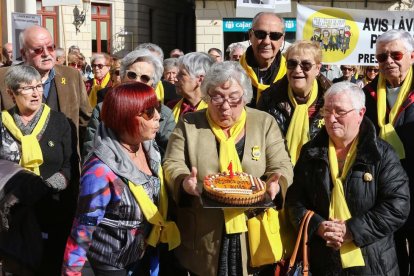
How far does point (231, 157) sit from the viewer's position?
11.6ft

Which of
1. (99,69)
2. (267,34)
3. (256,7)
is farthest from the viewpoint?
(99,69)

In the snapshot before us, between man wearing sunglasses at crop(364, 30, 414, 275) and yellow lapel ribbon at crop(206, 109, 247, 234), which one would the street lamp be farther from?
yellow lapel ribbon at crop(206, 109, 247, 234)

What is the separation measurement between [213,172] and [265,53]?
5.83 feet

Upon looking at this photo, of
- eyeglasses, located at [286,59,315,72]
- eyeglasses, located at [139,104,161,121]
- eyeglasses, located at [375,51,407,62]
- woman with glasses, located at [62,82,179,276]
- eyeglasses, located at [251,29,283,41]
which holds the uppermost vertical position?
eyeglasses, located at [251,29,283,41]

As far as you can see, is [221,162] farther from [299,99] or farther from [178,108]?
[178,108]

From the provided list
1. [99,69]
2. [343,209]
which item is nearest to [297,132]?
[343,209]

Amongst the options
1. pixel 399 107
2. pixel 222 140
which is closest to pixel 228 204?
pixel 222 140

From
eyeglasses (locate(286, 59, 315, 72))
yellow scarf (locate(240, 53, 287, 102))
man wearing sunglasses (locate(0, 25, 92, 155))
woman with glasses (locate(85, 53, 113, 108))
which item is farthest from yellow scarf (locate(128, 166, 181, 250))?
woman with glasses (locate(85, 53, 113, 108))

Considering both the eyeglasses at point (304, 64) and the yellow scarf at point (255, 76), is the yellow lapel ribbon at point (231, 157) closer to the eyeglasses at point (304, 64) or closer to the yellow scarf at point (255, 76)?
the eyeglasses at point (304, 64)

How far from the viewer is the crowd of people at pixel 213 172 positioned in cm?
329

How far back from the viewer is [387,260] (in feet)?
11.6

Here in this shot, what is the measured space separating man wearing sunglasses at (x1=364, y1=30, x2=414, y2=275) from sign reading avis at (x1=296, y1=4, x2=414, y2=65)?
266 cm

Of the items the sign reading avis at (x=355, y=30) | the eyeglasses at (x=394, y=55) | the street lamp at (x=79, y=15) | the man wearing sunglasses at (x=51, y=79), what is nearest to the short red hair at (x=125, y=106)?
the man wearing sunglasses at (x=51, y=79)

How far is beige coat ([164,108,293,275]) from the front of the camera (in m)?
3.53
